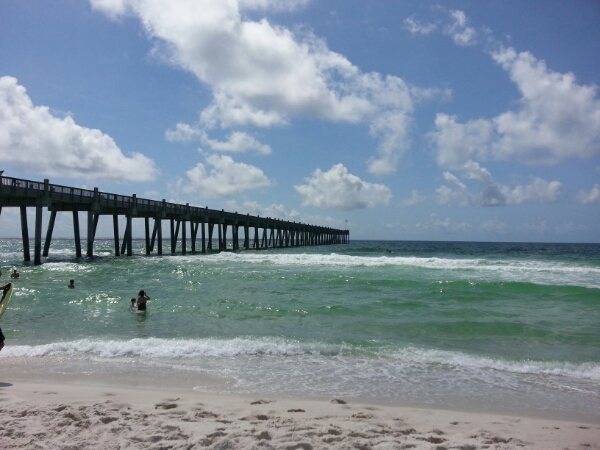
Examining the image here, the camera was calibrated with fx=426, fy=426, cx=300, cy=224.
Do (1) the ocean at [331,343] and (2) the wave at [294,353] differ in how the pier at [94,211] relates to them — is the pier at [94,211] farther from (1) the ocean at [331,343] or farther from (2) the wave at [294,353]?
(2) the wave at [294,353]

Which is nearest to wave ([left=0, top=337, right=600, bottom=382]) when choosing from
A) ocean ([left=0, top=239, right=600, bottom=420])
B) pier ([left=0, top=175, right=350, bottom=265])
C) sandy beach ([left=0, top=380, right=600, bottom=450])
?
ocean ([left=0, top=239, right=600, bottom=420])

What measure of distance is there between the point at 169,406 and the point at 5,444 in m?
1.72

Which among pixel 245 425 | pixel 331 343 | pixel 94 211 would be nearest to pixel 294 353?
pixel 331 343

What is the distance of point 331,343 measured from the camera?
9031 millimetres

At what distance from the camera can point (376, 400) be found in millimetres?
5891

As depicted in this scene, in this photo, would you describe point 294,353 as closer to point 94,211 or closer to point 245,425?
point 245,425

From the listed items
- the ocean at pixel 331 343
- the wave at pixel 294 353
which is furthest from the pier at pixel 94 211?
the wave at pixel 294 353

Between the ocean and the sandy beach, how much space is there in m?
0.66

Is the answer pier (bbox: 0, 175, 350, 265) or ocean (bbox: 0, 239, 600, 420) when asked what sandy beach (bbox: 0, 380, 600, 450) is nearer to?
ocean (bbox: 0, 239, 600, 420)

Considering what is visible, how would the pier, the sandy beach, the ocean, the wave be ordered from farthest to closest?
the pier, the wave, the ocean, the sandy beach

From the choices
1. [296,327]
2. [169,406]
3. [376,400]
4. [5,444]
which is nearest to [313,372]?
[376,400]

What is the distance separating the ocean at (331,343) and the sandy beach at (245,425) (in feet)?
2.17

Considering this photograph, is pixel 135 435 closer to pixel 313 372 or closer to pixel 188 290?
pixel 313 372

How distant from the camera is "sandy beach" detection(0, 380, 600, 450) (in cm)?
409
